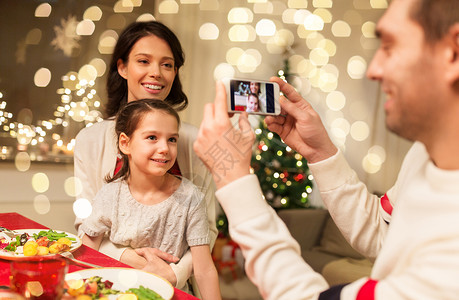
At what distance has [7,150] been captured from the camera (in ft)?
9.82

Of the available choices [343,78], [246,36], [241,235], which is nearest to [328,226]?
Result: [343,78]

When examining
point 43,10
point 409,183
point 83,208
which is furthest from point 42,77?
point 409,183

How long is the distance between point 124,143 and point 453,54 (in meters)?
1.19

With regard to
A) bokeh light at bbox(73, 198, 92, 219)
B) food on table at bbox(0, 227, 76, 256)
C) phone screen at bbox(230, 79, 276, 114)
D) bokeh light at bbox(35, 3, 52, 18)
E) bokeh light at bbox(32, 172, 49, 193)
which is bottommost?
bokeh light at bbox(32, 172, 49, 193)

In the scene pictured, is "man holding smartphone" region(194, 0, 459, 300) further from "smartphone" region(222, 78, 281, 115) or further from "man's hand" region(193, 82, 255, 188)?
"smartphone" region(222, 78, 281, 115)

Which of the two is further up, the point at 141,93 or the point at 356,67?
the point at 356,67

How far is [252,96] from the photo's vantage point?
112 centimetres

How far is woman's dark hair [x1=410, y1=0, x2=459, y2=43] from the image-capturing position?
666 millimetres

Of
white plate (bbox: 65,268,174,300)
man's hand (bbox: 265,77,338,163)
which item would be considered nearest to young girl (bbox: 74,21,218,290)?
man's hand (bbox: 265,77,338,163)

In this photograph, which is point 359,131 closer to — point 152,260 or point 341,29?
point 341,29

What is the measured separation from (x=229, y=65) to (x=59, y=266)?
130 inches

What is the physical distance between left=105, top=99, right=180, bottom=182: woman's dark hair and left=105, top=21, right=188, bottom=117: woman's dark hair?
27 cm

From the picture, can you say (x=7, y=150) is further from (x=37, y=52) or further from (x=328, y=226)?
(x=328, y=226)

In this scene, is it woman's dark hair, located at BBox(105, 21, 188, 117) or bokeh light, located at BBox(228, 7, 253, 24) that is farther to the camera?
bokeh light, located at BBox(228, 7, 253, 24)
